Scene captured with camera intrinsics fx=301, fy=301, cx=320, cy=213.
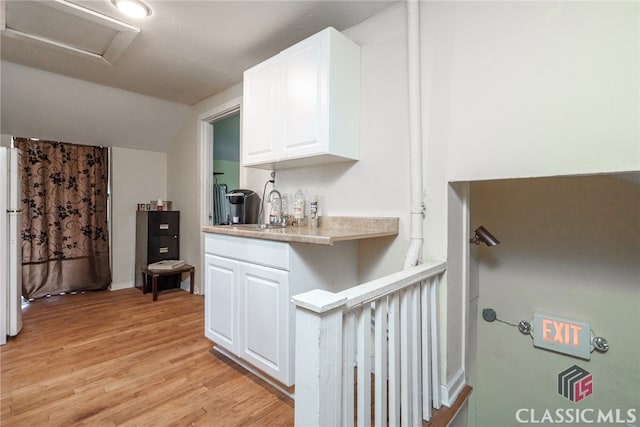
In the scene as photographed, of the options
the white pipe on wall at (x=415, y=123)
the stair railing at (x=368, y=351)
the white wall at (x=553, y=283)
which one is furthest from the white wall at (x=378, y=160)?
the white wall at (x=553, y=283)

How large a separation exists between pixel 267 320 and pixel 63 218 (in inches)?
128

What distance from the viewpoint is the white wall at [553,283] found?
4.94 ft

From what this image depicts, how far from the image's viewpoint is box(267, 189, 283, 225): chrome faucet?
92.4 inches

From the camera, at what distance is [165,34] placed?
2.09m

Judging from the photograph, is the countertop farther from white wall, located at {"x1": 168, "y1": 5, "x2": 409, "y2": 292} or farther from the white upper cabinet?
the white upper cabinet

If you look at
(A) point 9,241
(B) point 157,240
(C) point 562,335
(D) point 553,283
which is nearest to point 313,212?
(D) point 553,283

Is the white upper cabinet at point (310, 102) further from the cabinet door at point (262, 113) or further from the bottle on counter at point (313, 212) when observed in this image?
the bottle on counter at point (313, 212)

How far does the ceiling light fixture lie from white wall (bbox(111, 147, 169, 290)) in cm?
232

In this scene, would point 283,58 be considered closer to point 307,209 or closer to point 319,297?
point 307,209

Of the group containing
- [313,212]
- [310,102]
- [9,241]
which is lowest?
[9,241]

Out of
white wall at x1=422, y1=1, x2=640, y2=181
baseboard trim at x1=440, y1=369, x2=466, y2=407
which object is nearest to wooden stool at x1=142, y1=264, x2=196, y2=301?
baseboard trim at x1=440, y1=369, x2=466, y2=407

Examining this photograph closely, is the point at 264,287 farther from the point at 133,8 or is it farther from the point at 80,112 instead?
the point at 80,112

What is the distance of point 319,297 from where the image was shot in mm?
835

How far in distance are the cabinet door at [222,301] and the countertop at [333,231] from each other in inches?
8.9
